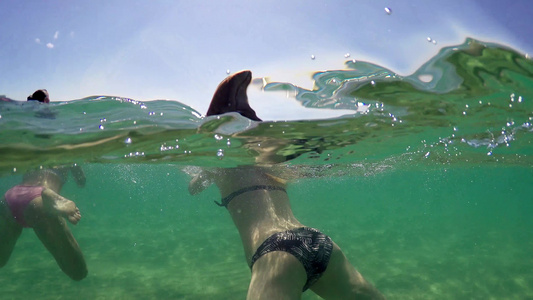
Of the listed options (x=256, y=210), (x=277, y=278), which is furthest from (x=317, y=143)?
(x=277, y=278)

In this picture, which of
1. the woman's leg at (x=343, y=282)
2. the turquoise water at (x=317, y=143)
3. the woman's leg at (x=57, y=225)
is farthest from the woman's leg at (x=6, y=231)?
the woman's leg at (x=343, y=282)

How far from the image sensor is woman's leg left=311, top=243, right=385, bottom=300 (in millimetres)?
4617

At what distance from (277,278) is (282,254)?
37cm

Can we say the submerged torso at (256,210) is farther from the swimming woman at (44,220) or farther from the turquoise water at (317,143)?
the swimming woman at (44,220)

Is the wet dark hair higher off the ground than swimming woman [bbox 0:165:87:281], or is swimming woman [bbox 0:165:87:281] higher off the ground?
the wet dark hair

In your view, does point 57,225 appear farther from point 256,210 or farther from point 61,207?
point 256,210

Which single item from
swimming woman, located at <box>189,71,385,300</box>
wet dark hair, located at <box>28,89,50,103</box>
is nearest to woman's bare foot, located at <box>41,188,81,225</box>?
wet dark hair, located at <box>28,89,50,103</box>

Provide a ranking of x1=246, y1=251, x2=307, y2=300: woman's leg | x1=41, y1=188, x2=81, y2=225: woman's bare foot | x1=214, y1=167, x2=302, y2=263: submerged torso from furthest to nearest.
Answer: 1. x1=41, y1=188, x2=81, y2=225: woman's bare foot
2. x1=214, y1=167, x2=302, y2=263: submerged torso
3. x1=246, y1=251, x2=307, y2=300: woman's leg

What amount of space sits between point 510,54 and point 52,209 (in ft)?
31.9

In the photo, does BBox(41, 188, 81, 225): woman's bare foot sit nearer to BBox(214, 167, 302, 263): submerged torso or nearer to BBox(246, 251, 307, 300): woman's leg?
BBox(214, 167, 302, 263): submerged torso

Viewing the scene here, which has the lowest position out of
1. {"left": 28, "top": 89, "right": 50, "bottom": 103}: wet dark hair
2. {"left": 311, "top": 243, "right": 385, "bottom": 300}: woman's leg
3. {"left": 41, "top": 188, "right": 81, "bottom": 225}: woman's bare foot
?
{"left": 311, "top": 243, "right": 385, "bottom": 300}: woman's leg

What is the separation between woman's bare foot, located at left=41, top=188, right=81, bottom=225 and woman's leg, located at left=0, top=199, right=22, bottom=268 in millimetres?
885

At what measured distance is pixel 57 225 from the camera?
23.3 feet

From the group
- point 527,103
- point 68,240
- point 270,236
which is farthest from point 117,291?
point 527,103
